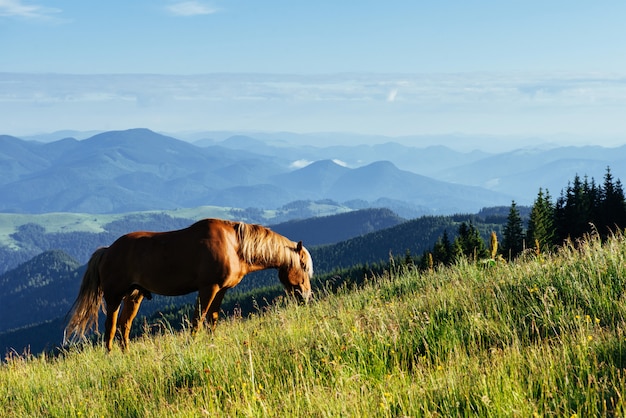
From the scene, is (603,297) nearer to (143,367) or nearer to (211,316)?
(143,367)

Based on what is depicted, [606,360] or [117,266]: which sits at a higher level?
[606,360]

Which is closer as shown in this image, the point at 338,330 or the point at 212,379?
the point at 212,379

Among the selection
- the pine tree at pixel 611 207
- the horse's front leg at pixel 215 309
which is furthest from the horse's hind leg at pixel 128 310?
the pine tree at pixel 611 207

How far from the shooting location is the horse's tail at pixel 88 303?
42.0 feet

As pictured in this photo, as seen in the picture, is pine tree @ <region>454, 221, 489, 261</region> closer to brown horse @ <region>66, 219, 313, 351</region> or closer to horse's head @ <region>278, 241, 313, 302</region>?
horse's head @ <region>278, 241, 313, 302</region>

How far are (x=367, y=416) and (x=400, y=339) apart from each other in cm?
223

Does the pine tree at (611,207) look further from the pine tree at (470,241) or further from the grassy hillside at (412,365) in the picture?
the grassy hillside at (412,365)

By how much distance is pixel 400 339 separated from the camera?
6672 mm

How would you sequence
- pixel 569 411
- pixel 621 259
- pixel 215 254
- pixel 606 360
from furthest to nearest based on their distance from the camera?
pixel 215 254, pixel 621 259, pixel 606 360, pixel 569 411

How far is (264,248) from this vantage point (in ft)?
41.3

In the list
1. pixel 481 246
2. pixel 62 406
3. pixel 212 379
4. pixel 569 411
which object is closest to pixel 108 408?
pixel 62 406

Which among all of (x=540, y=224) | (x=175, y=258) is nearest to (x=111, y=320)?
(x=175, y=258)

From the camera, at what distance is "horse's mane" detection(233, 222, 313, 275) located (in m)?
12.2

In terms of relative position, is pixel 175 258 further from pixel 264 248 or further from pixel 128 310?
pixel 128 310
